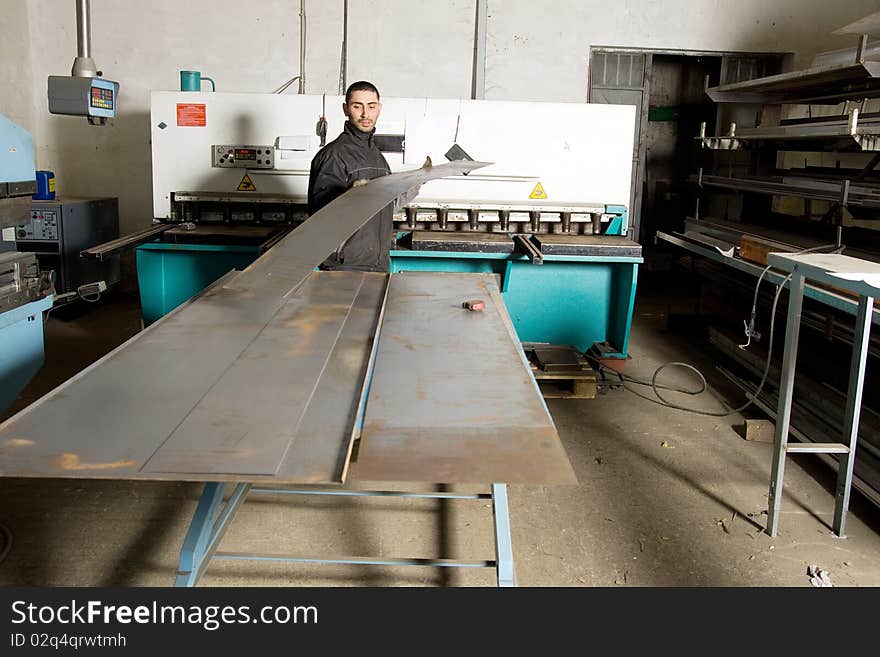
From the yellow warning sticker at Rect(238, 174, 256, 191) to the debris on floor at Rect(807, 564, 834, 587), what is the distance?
8.90ft

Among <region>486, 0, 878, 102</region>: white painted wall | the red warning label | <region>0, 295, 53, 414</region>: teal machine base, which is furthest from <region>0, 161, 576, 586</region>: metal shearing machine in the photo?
<region>486, 0, 878, 102</region>: white painted wall

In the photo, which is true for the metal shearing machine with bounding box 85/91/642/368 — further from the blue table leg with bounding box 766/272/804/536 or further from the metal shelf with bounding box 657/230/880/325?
the blue table leg with bounding box 766/272/804/536

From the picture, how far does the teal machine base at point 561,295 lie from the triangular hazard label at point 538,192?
1.03ft

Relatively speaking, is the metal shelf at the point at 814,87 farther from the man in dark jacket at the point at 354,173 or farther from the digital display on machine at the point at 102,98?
the digital display on machine at the point at 102,98

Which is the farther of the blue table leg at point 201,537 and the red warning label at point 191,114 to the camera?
the red warning label at point 191,114

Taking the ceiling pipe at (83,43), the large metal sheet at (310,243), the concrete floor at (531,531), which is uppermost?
the ceiling pipe at (83,43)

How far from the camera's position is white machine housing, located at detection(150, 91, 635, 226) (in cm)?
344

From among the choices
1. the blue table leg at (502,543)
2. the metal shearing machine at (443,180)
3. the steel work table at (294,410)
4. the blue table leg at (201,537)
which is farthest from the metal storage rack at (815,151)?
the blue table leg at (201,537)

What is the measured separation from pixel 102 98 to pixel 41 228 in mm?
2207

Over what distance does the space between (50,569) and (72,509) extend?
1.13 feet

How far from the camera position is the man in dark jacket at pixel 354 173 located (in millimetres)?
2797

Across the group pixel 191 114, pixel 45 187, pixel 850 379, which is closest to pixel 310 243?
pixel 850 379

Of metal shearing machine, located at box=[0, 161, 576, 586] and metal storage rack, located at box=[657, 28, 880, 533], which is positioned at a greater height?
metal storage rack, located at box=[657, 28, 880, 533]

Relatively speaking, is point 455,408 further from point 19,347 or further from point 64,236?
point 64,236
